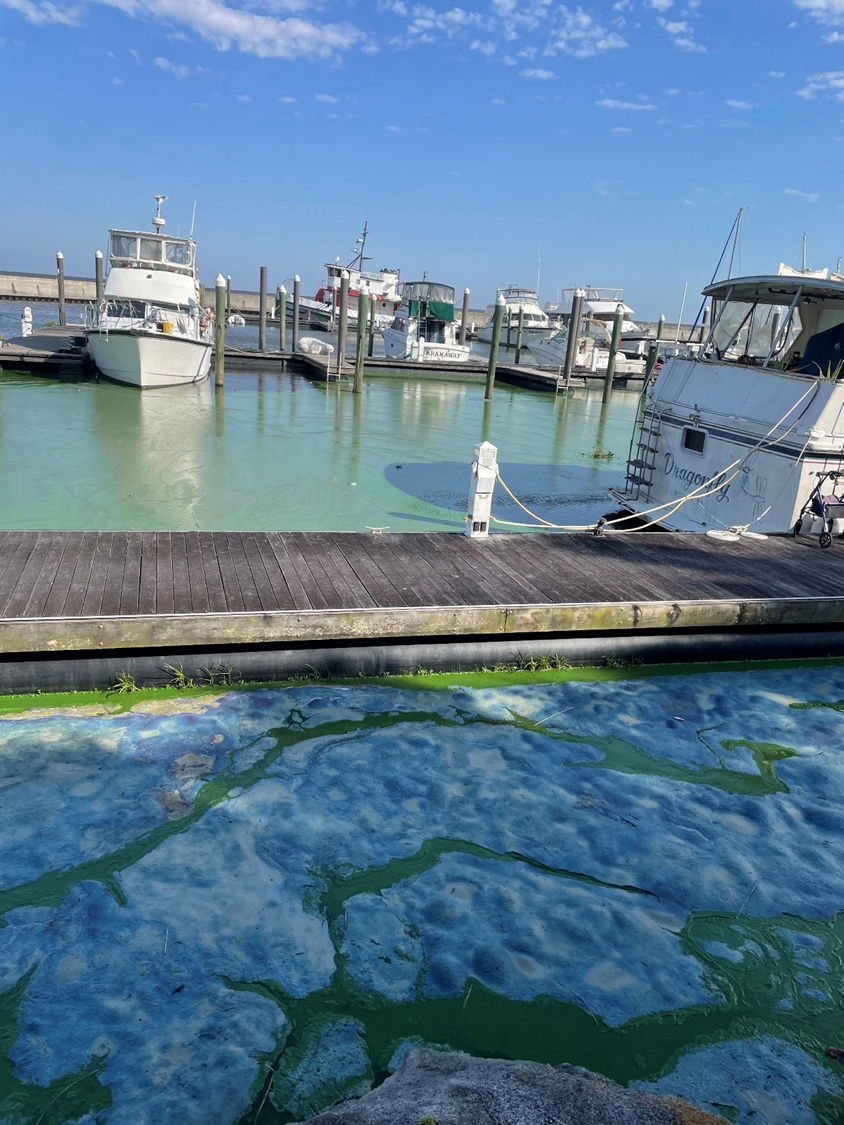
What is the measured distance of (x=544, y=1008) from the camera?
346 centimetres

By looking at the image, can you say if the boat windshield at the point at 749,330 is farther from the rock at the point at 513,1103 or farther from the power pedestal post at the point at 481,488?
the rock at the point at 513,1103

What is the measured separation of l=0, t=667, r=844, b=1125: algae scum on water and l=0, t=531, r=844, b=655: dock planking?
583 millimetres

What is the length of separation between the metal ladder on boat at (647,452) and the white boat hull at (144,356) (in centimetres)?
1440

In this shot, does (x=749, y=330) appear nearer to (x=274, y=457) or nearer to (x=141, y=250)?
(x=274, y=457)

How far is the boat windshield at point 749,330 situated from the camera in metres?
10.2

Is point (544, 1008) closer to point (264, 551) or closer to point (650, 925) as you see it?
point (650, 925)

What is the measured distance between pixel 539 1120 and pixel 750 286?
10.1m

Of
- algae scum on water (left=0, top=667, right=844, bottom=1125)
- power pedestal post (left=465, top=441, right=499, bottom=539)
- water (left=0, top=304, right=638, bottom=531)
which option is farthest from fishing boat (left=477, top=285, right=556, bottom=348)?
algae scum on water (left=0, top=667, right=844, bottom=1125)

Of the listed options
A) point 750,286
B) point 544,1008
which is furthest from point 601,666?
point 750,286

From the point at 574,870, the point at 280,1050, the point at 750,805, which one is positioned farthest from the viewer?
the point at 750,805

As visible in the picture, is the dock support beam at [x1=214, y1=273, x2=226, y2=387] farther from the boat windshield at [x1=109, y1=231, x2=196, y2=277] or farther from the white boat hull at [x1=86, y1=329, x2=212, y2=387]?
the boat windshield at [x1=109, y1=231, x2=196, y2=277]

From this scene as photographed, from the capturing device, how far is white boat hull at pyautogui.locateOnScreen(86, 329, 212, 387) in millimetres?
20750

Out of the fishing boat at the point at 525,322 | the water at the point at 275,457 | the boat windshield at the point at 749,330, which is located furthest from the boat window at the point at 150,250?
the fishing boat at the point at 525,322

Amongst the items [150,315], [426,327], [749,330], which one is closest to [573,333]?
[426,327]
